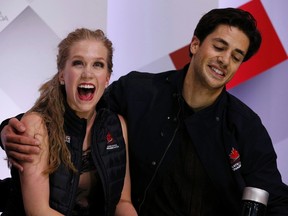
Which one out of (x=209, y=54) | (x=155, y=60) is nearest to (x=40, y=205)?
(x=209, y=54)

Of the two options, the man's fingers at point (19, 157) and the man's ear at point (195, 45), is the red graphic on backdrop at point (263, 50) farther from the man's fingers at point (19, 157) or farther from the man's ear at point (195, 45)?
the man's fingers at point (19, 157)

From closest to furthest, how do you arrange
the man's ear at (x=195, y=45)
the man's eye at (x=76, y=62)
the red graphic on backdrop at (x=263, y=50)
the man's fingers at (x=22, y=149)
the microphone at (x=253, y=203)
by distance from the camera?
the microphone at (x=253, y=203) → the man's fingers at (x=22, y=149) → the man's eye at (x=76, y=62) → the man's ear at (x=195, y=45) → the red graphic on backdrop at (x=263, y=50)

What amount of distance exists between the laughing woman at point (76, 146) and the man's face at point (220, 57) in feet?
0.90

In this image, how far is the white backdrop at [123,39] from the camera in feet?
6.22

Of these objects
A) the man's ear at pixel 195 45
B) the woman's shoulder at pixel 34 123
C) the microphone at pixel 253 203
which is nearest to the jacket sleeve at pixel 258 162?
the man's ear at pixel 195 45

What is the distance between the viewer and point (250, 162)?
4.47 feet

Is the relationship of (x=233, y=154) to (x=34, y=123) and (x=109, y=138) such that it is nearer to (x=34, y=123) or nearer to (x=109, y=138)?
(x=109, y=138)

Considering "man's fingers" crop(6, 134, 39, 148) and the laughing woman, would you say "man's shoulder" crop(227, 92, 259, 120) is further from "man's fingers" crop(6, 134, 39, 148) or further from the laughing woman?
"man's fingers" crop(6, 134, 39, 148)

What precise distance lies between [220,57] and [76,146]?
0.48 m

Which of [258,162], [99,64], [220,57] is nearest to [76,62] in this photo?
[99,64]

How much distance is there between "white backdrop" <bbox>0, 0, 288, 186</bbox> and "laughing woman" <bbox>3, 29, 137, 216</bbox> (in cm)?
62

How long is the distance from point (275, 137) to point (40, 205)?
108 centimetres

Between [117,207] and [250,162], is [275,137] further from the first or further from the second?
[117,207]

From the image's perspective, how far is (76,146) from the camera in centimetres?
121
